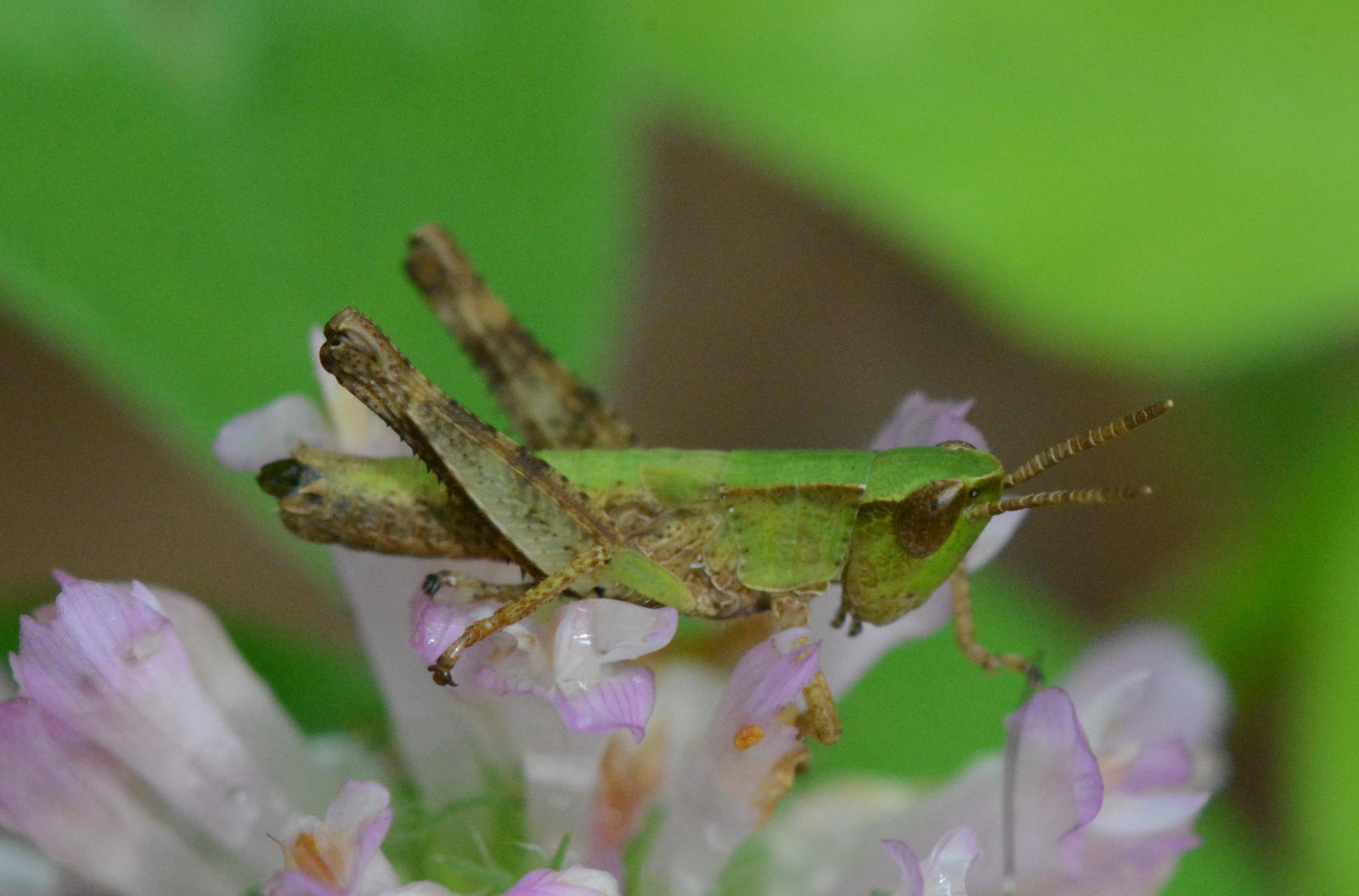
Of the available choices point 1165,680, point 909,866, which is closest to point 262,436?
point 909,866

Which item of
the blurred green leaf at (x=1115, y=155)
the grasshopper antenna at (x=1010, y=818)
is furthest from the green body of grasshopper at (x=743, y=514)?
the blurred green leaf at (x=1115, y=155)

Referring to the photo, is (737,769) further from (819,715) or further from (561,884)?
(561,884)

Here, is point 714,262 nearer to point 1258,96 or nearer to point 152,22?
point 1258,96

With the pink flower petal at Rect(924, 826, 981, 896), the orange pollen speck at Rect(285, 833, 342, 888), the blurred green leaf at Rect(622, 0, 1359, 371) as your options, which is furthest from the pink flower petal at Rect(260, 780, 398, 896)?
the blurred green leaf at Rect(622, 0, 1359, 371)

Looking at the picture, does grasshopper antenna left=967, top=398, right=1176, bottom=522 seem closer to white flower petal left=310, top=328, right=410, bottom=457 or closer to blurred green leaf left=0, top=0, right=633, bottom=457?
white flower petal left=310, top=328, right=410, bottom=457

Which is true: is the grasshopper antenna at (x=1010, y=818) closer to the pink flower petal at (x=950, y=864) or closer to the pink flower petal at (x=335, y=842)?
the pink flower petal at (x=950, y=864)

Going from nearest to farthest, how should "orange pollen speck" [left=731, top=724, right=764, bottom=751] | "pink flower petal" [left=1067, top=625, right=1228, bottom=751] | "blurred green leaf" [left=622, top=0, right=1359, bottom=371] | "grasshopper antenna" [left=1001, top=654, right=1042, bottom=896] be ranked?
"orange pollen speck" [left=731, top=724, right=764, bottom=751] < "grasshopper antenna" [left=1001, top=654, right=1042, bottom=896] < "pink flower petal" [left=1067, top=625, right=1228, bottom=751] < "blurred green leaf" [left=622, top=0, right=1359, bottom=371]
